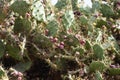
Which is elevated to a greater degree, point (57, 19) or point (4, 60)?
point (57, 19)

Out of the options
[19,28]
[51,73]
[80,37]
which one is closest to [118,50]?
[80,37]

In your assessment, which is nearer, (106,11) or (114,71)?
(114,71)

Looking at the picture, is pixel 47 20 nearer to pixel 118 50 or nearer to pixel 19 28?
pixel 19 28

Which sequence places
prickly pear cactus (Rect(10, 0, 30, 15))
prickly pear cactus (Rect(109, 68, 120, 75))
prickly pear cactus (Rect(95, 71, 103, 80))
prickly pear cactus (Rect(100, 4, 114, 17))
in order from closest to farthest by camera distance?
prickly pear cactus (Rect(95, 71, 103, 80))
prickly pear cactus (Rect(10, 0, 30, 15))
prickly pear cactus (Rect(109, 68, 120, 75))
prickly pear cactus (Rect(100, 4, 114, 17))

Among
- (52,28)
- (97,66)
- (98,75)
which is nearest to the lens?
(98,75)

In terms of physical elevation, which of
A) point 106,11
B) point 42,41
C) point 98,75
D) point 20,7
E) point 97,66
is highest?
point 106,11

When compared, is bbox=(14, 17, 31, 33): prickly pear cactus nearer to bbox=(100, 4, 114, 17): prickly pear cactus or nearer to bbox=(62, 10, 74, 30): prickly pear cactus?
bbox=(62, 10, 74, 30): prickly pear cactus

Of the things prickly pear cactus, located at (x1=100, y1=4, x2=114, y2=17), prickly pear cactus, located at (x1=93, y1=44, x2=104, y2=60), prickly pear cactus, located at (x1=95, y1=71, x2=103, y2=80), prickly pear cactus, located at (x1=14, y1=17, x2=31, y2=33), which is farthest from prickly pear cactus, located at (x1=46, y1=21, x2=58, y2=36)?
prickly pear cactus, located at (x1=100, y1=4, x2=114, y2=17)

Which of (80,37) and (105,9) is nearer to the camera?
(80,37)

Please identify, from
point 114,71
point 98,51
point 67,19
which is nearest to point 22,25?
point 67,19

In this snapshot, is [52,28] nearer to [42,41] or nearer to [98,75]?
[42,41]

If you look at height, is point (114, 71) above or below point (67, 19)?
below
